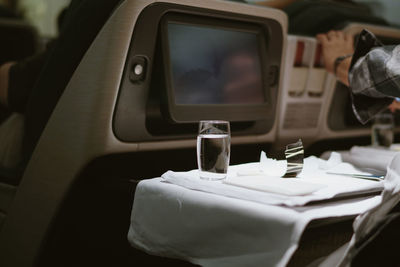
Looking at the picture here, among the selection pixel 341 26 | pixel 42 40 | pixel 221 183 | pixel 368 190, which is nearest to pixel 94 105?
pixel 221 183

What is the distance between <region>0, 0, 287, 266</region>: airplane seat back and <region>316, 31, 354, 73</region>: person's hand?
31cm

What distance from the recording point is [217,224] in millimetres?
807

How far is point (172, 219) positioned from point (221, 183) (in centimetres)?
11

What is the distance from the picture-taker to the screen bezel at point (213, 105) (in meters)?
1.25

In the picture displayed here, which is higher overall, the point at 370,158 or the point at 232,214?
the point at 232,214

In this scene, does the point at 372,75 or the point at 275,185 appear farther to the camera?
the point at 372,75

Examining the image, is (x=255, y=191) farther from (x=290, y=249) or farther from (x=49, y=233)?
(x=49, y=233)

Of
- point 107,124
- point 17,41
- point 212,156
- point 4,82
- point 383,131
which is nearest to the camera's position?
point 212,156

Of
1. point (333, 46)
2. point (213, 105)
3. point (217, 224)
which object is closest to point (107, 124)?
point (213, 105)

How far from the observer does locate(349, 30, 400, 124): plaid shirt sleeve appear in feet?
3.85

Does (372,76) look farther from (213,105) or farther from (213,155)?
(213,155)

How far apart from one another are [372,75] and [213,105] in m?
0.42

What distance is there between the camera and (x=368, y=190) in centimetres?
90

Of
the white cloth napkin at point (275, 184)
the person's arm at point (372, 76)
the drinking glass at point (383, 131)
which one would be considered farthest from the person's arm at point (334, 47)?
the white cloth napkin at point (275, 184)
